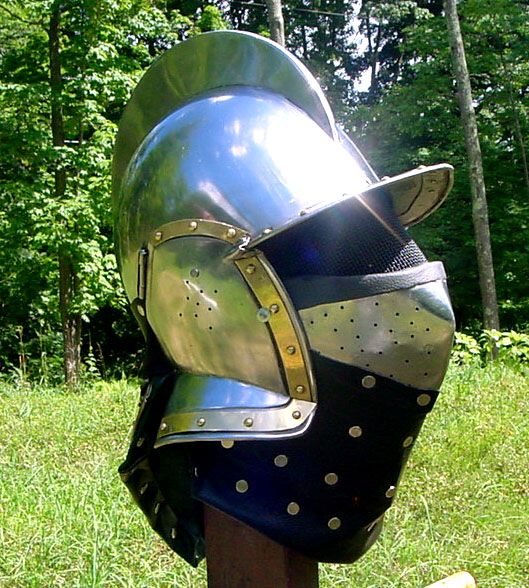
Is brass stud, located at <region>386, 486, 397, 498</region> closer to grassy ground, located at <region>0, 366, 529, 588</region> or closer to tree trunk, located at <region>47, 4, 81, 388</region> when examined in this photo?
grassy ground, located at <region>0, 366, 529, 588</region>

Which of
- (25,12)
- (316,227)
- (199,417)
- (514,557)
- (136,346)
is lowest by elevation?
(136,346)

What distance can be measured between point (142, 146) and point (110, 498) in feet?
6.16

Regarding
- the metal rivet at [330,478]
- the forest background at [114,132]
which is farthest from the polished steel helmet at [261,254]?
the forest background at [114,132]

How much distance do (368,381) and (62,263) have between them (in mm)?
7527

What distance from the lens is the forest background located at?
7.80 m

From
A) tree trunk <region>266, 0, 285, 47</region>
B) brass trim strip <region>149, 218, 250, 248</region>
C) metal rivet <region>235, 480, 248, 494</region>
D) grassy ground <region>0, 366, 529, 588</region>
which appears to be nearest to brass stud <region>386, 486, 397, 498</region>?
metal rivet <region>235, 480, 248, 494</region>

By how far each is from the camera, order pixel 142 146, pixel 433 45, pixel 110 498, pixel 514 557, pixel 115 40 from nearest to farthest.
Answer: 1. pixel 142 146
2. pixel 514 557
3. pixel 110 498
4. pixel 115 40
5. pixel 433 45

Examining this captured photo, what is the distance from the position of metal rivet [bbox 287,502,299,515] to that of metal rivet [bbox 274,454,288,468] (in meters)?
0.06

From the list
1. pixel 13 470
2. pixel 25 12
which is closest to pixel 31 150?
pixel 25 12

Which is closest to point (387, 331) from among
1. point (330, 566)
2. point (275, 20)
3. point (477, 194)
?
point (330, 566)

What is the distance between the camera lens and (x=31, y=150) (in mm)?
7988

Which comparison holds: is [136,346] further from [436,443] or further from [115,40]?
[436,443]

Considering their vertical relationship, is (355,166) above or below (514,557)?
above

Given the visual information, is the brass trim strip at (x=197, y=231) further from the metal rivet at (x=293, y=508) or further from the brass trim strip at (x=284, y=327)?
the metal rivet at (x=293, y=508)
